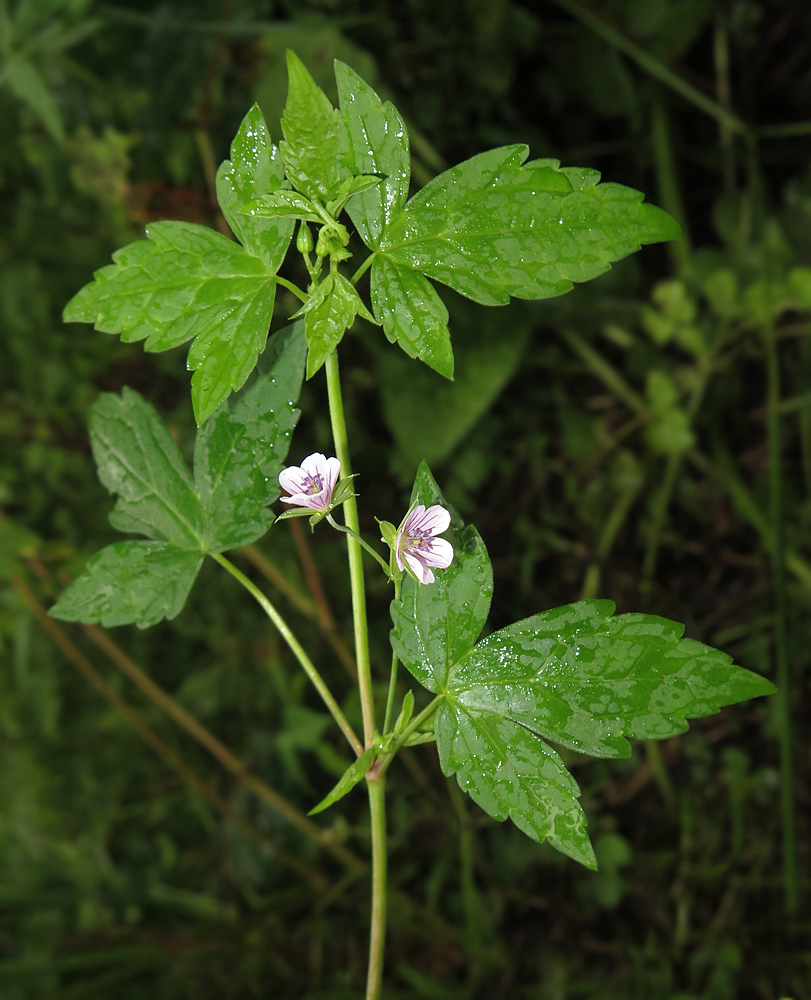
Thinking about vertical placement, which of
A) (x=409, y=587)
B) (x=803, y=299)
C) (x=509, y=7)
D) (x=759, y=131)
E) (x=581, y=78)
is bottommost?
(x=409, y=587)

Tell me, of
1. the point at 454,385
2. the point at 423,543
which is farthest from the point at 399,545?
the point at 454,385

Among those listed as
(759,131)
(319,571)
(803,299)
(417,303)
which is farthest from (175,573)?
(759,131)

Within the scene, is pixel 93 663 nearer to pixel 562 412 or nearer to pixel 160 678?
pixel 160 678

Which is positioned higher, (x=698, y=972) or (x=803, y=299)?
(x=803, y=299)

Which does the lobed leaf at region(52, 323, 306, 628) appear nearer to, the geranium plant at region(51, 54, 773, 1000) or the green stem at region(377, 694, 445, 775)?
the geranium plant at region(51, 54, 773, 1000)

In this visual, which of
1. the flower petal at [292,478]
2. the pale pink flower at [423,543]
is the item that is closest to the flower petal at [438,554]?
the pale pink flower at [423,543]

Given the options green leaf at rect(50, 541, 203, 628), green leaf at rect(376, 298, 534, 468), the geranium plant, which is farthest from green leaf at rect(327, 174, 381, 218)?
green leaf at rect(376, 298, 534, 468)

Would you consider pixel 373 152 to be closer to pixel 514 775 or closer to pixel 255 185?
pixel 255 185
